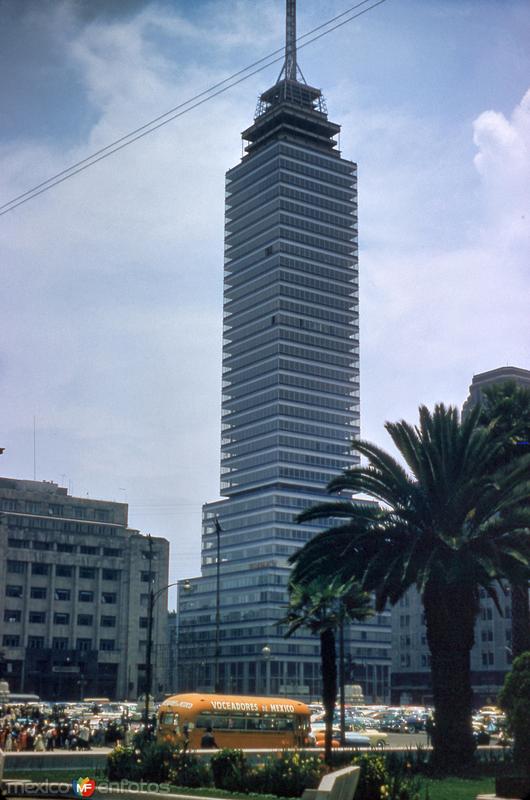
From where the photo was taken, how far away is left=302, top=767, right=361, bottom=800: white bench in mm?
15422

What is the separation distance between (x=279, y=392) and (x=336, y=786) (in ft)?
526

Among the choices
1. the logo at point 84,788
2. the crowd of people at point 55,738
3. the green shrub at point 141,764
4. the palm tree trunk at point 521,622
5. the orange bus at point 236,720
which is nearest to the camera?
the logo at point 84,788

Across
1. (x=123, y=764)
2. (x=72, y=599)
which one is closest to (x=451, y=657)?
(x=123, y=764)

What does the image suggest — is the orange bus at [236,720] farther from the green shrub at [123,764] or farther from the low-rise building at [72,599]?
the low-rise building at [72,599]

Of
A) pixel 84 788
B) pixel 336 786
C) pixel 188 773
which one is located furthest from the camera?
pixel 188 773

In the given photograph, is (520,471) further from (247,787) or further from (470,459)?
(247,787)

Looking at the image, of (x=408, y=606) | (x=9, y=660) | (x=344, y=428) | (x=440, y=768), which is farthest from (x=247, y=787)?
(x=344, y=428)

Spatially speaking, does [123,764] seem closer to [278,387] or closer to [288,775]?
[288,775]

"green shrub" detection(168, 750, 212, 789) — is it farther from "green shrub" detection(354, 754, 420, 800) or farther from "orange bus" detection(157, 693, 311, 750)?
"orange bus" detection(157, 693, 311, 750)

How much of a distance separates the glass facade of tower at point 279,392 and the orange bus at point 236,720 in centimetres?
11876

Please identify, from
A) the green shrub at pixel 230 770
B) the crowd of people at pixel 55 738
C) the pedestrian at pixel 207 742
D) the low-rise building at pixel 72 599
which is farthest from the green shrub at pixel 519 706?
the low-rise building at pixel 72 599

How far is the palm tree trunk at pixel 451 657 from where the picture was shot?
35.0m

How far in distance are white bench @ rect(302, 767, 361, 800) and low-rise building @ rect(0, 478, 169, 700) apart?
341 ft

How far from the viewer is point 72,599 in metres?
121
